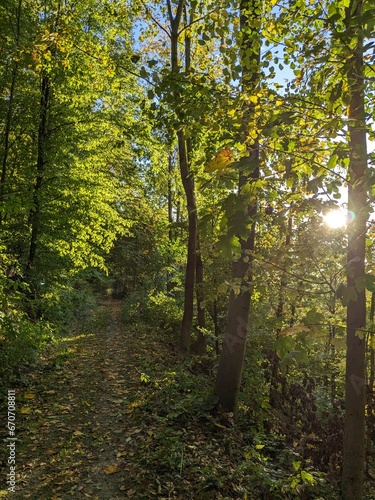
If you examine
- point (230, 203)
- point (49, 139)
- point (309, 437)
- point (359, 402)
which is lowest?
point (309, 437)

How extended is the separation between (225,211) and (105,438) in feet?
15.0

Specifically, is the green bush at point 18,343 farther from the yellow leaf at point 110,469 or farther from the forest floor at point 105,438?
the yellow leaf at point 110,469

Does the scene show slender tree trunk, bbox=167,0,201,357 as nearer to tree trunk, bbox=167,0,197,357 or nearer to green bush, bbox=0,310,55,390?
tree trunk, bbox=167,0,197,357

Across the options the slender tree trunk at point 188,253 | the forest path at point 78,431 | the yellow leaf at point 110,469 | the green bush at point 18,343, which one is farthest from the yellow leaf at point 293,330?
the slender tree trunk at point 188,253

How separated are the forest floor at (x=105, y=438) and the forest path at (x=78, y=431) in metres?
0.01

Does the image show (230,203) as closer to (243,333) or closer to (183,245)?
(243,333)

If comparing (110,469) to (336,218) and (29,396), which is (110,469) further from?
(336,218)

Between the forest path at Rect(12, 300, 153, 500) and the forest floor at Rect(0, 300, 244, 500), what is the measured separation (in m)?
0.01

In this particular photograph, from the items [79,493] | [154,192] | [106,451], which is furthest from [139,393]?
[154,192]

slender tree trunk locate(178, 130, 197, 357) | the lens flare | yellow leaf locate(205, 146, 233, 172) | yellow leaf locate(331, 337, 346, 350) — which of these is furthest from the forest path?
yellow leaf locate(205, 146, 233, 172)

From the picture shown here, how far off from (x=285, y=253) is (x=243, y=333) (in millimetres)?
3242

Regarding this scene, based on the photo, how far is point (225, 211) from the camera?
1896 mm

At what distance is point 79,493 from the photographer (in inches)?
150

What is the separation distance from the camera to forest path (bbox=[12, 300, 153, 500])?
397 centimetres
